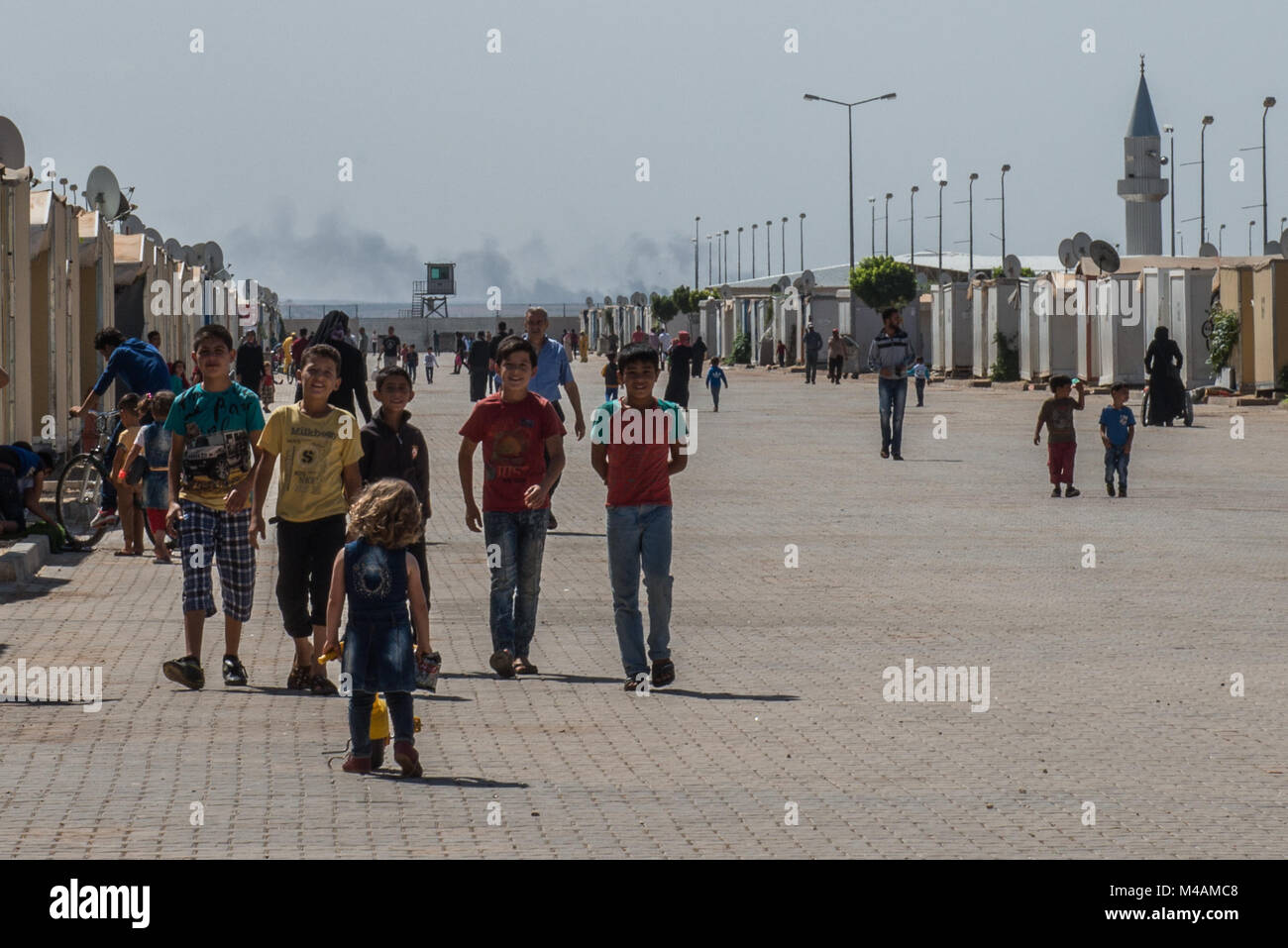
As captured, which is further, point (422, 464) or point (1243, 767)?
point (422, 464)

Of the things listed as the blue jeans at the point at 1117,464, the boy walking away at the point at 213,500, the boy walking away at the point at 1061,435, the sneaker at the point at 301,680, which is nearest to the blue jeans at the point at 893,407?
the boy walking away at the point at 1061,435

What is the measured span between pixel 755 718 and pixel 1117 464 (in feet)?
38.9

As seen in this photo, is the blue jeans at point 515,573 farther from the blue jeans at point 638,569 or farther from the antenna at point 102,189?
the antenna at point 102,189

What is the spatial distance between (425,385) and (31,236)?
37.9 meters

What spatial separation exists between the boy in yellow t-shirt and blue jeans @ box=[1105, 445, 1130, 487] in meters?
11.7

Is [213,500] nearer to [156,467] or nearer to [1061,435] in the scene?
[156,467]

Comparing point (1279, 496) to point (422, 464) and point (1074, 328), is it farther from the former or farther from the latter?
point (1074, 328)

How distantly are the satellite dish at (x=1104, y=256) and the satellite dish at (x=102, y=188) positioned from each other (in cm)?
2145

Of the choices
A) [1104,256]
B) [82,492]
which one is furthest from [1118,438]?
[1104,256]

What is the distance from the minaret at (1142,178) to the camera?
13238 cm

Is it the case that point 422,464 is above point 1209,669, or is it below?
above

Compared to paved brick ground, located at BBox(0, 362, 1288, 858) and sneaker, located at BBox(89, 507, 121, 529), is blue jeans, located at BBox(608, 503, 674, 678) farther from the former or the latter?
sneaker, located at BBox(89, 507, 121, 529)

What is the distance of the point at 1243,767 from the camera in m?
7.63
